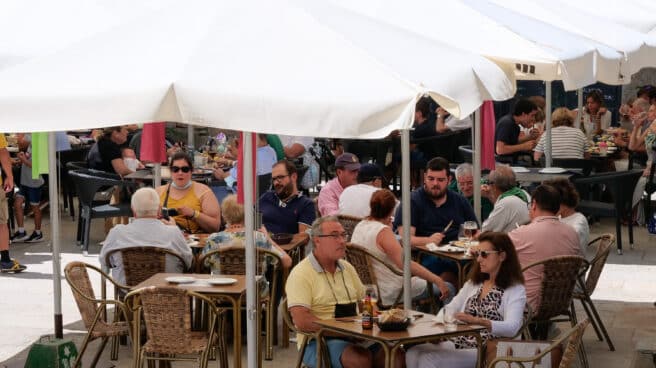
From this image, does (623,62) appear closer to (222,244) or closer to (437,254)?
(437,254)

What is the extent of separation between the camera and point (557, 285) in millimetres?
8578

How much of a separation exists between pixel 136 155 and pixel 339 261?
9.20 m

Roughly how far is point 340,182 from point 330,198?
20cm

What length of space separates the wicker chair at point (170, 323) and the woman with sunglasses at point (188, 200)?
9.05 ft

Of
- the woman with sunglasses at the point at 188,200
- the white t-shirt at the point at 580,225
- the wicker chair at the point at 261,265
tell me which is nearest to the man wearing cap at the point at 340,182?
the woman with sunglasses at the point at 188,200

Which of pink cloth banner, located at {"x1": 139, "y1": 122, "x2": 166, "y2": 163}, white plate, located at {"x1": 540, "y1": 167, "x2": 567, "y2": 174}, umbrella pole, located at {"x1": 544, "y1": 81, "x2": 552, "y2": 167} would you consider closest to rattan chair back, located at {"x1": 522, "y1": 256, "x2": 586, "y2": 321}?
pink cloth banner, located at {"x1": 139, "y1": 122, "x2": 166, "y2": 163}

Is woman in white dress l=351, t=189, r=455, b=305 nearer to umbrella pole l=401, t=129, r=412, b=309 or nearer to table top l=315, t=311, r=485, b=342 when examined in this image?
umbrella pole l=401, t=129, r=412, b=309

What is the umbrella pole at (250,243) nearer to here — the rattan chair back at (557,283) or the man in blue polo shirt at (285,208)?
the rattan chair back at (557,283)

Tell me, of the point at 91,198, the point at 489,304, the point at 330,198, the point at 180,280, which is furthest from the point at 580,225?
the point at 91,198

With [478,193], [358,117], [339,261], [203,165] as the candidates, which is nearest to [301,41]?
[358,117]

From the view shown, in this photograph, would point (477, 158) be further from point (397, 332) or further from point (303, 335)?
point (397, 332)

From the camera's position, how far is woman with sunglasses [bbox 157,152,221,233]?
1059 centimetres

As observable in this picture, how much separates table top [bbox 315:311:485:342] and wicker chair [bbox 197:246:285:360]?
1809mm

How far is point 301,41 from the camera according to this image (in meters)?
5.88
